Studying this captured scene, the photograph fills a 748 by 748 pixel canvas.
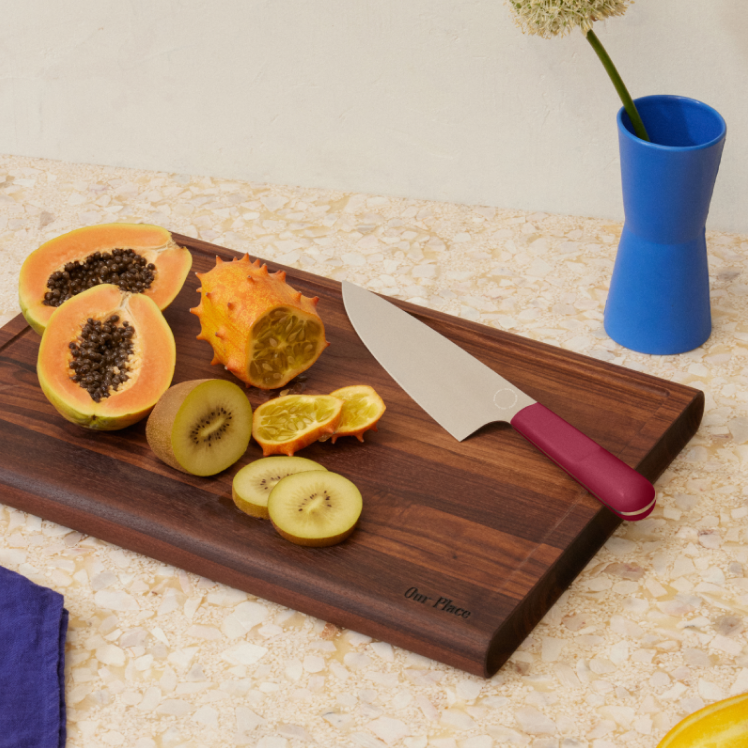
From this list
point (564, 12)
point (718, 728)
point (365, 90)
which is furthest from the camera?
point (365, 90)

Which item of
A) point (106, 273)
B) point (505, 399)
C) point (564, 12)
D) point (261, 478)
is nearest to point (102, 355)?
point (106, 273)

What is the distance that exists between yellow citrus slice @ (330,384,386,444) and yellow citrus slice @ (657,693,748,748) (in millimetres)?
494

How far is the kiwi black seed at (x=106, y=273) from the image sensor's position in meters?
1.28

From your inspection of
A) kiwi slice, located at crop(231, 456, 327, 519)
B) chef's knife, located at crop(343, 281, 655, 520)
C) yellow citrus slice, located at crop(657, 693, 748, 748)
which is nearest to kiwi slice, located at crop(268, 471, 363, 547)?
kiwi slice, located at crop(231, 456, 327, 519)

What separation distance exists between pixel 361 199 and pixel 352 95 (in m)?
0.19

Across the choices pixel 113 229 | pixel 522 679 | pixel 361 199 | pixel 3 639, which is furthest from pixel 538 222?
pixel 3 639

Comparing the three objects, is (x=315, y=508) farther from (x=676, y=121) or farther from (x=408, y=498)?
(x=676, y=121)

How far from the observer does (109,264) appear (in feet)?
4.23

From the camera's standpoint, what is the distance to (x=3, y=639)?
0.96 m

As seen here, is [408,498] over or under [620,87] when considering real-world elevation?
under

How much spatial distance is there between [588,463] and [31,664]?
619 mm

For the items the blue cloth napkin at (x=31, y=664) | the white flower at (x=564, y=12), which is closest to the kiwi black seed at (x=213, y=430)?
the blue cloth napkin at (x=31, y=664)

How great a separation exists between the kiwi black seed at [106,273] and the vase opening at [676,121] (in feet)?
2.18

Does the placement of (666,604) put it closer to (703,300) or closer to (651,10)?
(703,300)
